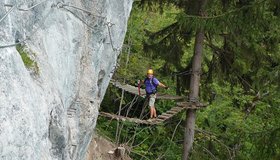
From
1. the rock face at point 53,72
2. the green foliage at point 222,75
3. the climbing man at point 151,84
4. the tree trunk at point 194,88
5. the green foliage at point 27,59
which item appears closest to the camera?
the rock face at point 53,72

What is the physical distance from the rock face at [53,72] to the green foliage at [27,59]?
12 mm

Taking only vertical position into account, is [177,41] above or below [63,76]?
above

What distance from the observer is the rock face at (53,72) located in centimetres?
304

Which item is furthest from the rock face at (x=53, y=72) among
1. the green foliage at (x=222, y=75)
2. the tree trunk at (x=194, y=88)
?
the tree trunk at (x=194, y=88)

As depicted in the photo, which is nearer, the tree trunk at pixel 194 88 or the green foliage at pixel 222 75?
the green foliage at pixel 222 75

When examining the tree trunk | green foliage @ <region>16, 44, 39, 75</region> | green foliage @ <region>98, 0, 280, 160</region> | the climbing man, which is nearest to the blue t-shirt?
the climbing man

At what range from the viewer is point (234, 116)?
464 inches

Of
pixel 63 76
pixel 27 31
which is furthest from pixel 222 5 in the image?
pixel 27 31

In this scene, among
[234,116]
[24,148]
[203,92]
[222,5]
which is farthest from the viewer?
[234,116]

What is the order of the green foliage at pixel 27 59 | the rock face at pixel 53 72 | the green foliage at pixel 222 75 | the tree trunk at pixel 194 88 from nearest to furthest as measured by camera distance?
the rock face at pixel 53 72
the green foliage at pixel 27 59
the green foliage at pixel 222 75
the tree trunk at pixel 194 88

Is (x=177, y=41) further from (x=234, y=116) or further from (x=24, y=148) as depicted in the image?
(x=24, y=148)

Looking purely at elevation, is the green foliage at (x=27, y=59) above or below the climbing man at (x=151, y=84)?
above

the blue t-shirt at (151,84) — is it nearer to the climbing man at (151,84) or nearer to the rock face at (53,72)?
the climbing man at (151,84)

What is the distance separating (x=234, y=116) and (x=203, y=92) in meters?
1.46
